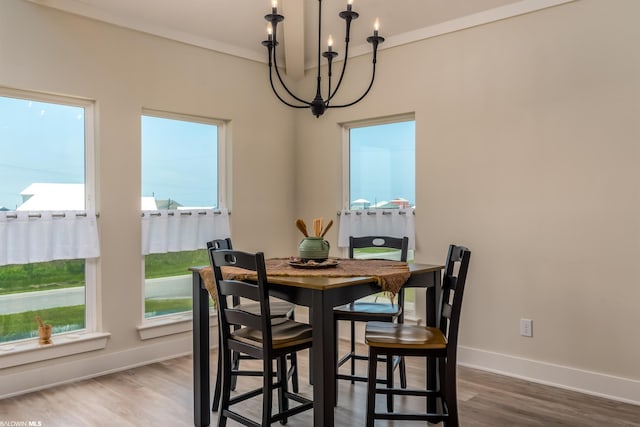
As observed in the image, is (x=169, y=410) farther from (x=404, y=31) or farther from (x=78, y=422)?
(x=404, y=31)

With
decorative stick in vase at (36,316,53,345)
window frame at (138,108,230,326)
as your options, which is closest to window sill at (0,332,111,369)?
decorative stick in vase at (36,316,53,345)

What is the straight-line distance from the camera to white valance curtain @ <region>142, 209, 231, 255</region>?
376cm

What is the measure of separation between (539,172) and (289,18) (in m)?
2.21

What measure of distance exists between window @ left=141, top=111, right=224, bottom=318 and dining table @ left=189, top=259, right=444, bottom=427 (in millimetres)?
1364

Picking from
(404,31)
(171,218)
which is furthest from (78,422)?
(404,31)

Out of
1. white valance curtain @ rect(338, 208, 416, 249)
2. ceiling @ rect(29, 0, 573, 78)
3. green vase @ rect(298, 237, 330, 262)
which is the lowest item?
green vase @ rect(298, 237, 330, 262)

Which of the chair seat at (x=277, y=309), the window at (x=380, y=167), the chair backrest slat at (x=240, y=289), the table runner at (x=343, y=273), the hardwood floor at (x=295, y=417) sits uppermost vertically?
the window at (x=380, y=167)

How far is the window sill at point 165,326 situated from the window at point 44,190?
380 mm

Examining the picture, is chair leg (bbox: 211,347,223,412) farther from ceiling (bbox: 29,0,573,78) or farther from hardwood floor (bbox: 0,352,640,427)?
ceiling (bbox: 29,0,573,78)

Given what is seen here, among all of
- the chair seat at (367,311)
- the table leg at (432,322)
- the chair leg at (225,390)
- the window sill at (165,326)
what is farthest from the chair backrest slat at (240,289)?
the window sill at (165,326)

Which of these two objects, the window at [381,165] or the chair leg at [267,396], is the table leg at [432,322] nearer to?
the chair leg at [267,396]

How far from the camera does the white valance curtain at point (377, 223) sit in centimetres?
400

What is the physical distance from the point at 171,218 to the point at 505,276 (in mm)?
2524

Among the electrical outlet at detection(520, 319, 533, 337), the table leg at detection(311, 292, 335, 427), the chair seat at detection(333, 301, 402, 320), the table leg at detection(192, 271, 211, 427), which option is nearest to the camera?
the table leg at detection(311, 292, 335, 427)
